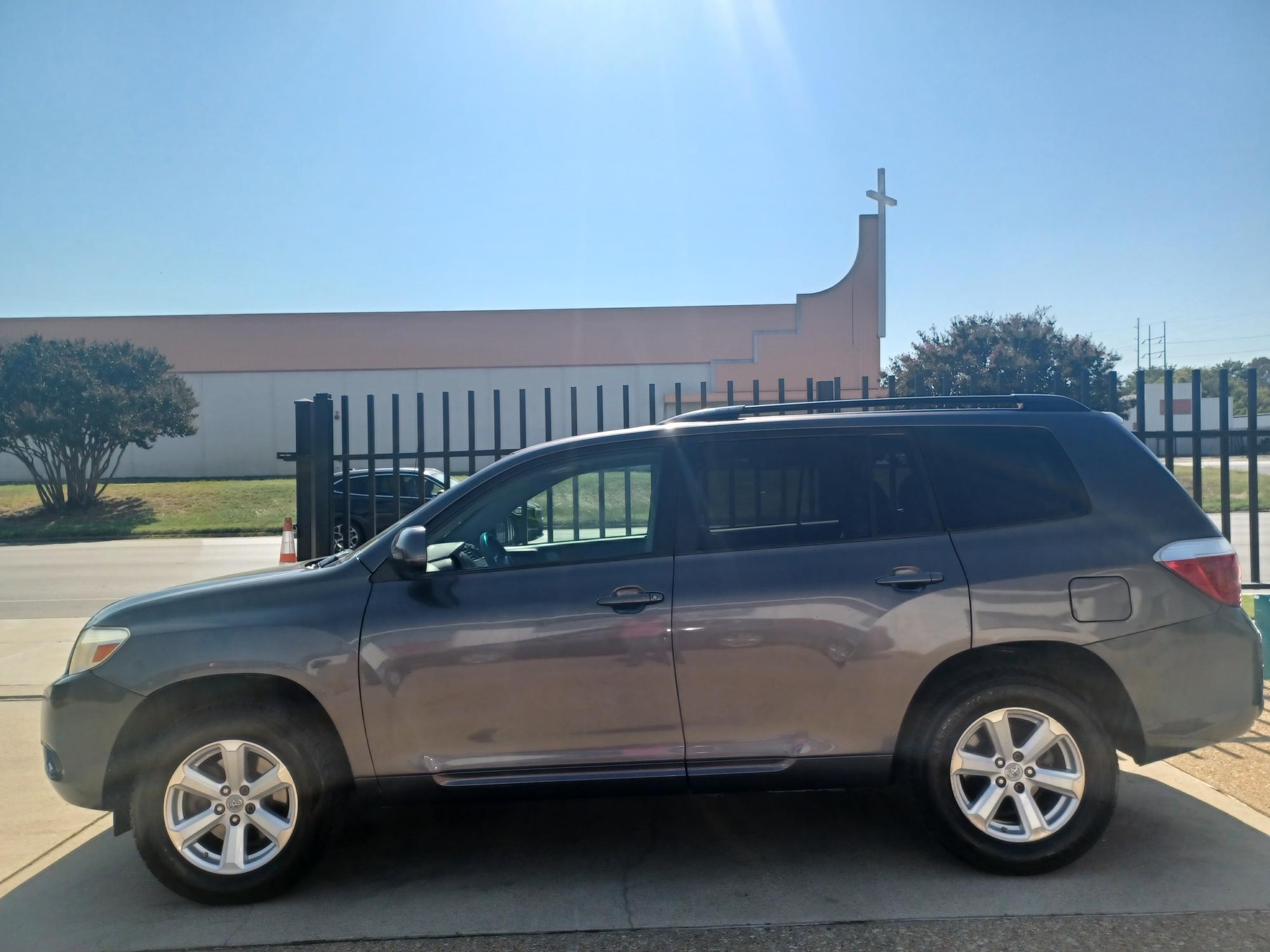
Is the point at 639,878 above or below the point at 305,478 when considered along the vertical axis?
below

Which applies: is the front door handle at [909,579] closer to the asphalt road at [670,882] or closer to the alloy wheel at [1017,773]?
the alloy wheel at [1017,773]

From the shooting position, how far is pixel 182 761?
3.89 metres

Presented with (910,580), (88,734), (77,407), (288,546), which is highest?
(77,407)

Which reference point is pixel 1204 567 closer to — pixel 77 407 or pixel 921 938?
pixel 921 938

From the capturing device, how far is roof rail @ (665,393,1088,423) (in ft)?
14.6

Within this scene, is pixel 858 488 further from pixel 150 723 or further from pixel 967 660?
pixel 150 723

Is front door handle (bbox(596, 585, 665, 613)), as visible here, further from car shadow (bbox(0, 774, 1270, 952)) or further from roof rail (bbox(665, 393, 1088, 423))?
car shadow (bbox(0, 774, 1270, 952))

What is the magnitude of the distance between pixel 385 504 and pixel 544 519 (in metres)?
14.0

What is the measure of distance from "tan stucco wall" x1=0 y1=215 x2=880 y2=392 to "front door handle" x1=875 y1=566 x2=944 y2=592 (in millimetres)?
36434

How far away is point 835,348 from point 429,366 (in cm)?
1648

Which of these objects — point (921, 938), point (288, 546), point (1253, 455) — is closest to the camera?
point (921, 938)

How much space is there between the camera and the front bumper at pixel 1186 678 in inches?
157

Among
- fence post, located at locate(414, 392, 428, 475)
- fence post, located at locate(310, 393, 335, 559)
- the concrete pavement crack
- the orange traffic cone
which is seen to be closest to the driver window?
the concrete pavement crack

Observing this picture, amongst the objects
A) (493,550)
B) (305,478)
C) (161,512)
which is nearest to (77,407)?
(161,512)
